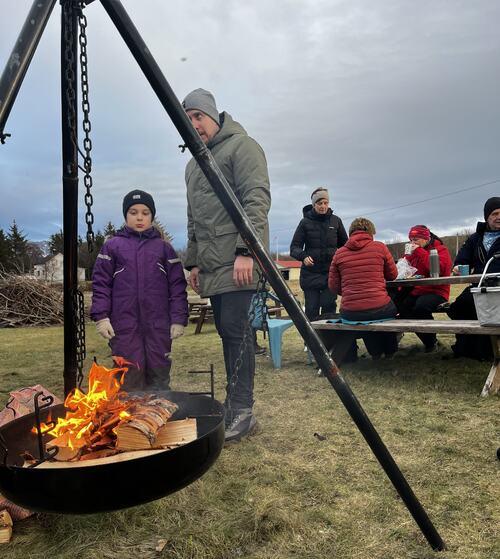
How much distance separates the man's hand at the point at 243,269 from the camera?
2.76 m

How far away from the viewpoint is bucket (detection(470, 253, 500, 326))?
3660 millimetres

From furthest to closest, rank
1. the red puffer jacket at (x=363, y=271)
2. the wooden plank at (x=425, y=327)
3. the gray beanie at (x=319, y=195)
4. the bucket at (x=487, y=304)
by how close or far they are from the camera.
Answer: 1. the gray beanie at (x=319, y=195)
2. the red puffer jacket at (x=363, y=271)
3. the wooden plank at (x=425, y=327)
4. the bucket at (x=487, y=304)

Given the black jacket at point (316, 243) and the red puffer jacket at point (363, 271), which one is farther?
the black jacket at point (316, 243)

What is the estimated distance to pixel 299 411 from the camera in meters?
3.86

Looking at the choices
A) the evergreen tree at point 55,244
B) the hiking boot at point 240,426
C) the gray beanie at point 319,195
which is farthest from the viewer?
the evergreen tree at point 55,244

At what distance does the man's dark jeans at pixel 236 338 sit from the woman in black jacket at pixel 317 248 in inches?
107

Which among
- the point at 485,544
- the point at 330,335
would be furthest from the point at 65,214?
the point at 330,335

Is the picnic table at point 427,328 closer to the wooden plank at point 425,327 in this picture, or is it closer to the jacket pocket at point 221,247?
the wooden plank at point 425,327

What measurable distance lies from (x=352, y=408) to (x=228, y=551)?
0.81m

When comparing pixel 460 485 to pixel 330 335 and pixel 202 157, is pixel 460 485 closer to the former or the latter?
pixel 202 157

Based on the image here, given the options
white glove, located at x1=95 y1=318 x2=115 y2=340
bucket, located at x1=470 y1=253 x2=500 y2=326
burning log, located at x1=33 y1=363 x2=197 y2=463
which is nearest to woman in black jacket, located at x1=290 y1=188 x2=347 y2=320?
bucket, located at x1=470 y1=253 x2=500 y2=326

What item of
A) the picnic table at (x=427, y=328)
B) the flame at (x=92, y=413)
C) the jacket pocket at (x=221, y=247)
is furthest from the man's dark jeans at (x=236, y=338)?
the picnic table at (x=427, y=328)

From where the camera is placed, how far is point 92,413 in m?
1.87

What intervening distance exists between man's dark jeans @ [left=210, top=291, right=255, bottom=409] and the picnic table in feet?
5.51
